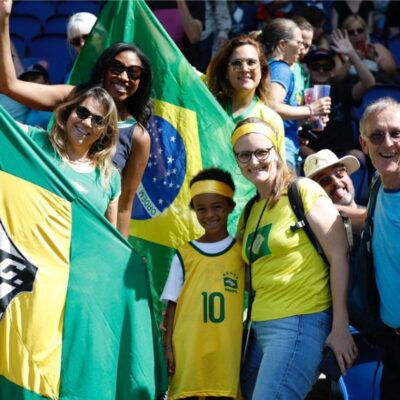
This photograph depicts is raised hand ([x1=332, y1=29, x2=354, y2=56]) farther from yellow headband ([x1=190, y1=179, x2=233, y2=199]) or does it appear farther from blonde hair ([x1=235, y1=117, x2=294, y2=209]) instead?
blonde hair ([x1=235, y1=117, x2=294, y2=209])

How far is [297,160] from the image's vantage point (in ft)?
20.4

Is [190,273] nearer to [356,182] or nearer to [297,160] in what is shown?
[297,160]

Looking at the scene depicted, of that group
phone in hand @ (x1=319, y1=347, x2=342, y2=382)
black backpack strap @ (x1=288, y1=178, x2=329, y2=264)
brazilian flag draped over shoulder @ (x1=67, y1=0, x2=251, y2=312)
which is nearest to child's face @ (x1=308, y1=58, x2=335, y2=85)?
brazilian flag draped over shoulder @ (x1=67, y1=0, x2=251, y2=312)

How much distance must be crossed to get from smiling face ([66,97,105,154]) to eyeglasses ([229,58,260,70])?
1238mm

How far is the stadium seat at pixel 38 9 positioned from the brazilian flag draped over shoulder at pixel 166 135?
5.55 meters

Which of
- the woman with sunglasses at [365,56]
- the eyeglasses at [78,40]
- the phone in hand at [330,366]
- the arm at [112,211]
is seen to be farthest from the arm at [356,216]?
the woman with sunglasses at [365,56]

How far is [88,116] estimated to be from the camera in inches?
178

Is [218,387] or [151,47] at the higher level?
[151,47]

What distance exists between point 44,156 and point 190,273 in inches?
34.3

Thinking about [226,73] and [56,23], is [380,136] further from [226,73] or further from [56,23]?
[56,23]

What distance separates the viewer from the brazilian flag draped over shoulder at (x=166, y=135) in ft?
17.3

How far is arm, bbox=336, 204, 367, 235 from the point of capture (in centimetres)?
445

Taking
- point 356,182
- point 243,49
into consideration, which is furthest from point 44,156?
point 356,182

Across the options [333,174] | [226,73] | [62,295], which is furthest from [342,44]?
[62,295]
